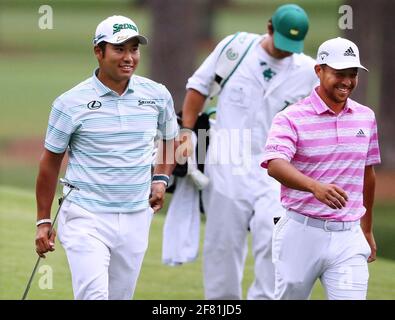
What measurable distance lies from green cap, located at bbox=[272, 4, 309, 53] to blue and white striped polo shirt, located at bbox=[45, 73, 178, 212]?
2031mm

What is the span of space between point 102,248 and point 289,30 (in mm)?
2557

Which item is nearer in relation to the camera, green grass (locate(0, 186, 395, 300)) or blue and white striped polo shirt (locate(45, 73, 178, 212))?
blue and white striped polo shirt (locate(45, 73, 178, 212))

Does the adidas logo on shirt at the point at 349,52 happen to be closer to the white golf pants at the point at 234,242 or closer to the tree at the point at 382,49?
the white golf pants at the point at 234,242

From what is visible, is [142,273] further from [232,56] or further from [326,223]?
[326,223]

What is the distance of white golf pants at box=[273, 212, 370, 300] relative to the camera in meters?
7.23

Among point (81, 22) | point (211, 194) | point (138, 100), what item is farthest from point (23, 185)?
point (81, 22)

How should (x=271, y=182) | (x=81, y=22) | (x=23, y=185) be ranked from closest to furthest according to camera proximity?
(x=271, y=182) < (x=23, y=185) < (x=81, y=22)

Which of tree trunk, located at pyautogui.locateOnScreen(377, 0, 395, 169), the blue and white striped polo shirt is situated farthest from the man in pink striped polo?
tree trunk, located at pyautogui.locateOnScreen(377, 0, 395, 169)

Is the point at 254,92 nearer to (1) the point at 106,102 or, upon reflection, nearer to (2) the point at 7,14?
(1) the point at 106,102

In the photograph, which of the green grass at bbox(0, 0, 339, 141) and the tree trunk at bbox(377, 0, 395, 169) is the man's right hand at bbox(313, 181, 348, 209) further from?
the green grass at bbox(0, 0, 339, 141)

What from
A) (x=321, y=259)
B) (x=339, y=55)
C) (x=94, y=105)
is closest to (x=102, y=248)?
(x=94, y=105)

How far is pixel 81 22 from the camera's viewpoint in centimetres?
5816

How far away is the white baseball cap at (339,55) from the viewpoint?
23.6 feet
